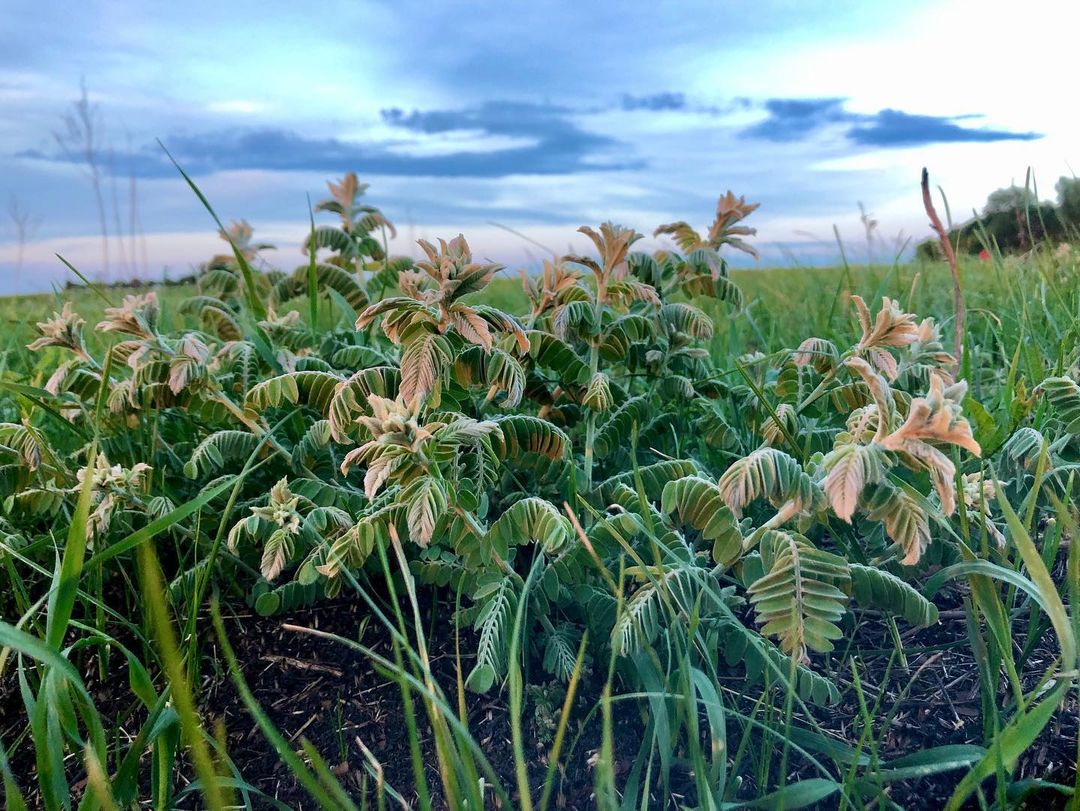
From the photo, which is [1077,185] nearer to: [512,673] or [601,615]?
[601,615]

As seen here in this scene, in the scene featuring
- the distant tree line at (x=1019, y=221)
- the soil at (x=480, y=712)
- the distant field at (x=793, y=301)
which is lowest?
the soil at (x=480, y=712)

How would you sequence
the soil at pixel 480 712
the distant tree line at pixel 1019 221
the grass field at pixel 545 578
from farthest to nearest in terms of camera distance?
the distant tree line at pixel 1019 221 < the soil at pixel 480 712 < the grass field at pixel 545 578

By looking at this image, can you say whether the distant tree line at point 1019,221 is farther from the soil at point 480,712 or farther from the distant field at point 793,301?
the soil at point 480,712

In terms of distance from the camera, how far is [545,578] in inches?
65.5

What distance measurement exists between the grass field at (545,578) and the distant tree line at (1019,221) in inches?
74.2

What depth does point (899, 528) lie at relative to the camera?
1.35 meters

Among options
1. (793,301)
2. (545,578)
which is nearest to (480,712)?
(545,578)

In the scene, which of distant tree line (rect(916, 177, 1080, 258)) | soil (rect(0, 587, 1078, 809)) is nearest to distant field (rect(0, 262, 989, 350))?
distant tree line (rect(916, 177, 1080, 258))

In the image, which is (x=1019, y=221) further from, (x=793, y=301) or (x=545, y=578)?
(x=545, y=578)

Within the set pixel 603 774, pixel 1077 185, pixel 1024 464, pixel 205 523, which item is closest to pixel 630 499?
pixel 603 774

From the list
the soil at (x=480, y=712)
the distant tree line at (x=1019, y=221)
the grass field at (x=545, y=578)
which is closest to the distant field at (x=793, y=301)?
the distant tree line at (x=1019, y=221)

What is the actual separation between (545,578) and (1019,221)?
13.7 feet

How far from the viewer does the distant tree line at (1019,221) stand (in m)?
4.09

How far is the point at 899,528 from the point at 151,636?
5.08ft
